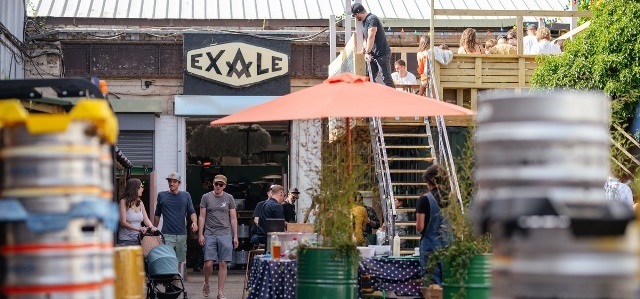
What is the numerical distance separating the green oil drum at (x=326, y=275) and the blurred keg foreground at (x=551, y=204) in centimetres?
588

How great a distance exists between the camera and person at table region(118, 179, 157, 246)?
13586 mm

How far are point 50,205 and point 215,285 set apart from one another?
14.3 metres

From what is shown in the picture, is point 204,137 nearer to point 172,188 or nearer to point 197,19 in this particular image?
point 197,19

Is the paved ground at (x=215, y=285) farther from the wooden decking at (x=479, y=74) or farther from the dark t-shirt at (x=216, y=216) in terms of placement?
the wooden decking at (x=479, y=74)

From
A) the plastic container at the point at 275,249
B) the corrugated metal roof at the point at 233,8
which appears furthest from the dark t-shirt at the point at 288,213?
the corrugated metal roof at the point at 233,8

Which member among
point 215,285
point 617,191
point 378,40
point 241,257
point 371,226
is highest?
point 378,40

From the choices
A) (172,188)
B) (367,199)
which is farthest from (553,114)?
(367,199)

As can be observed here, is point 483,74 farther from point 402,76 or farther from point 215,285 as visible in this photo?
point 215,285

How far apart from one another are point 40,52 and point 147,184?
3.43 m

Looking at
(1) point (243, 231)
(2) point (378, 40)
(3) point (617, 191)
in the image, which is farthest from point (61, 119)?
(1) point (243, 231)

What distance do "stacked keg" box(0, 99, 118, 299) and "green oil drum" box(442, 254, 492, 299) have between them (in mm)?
5560

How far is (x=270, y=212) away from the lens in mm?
15328

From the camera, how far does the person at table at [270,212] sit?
1528 cm

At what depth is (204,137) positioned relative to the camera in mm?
24359
